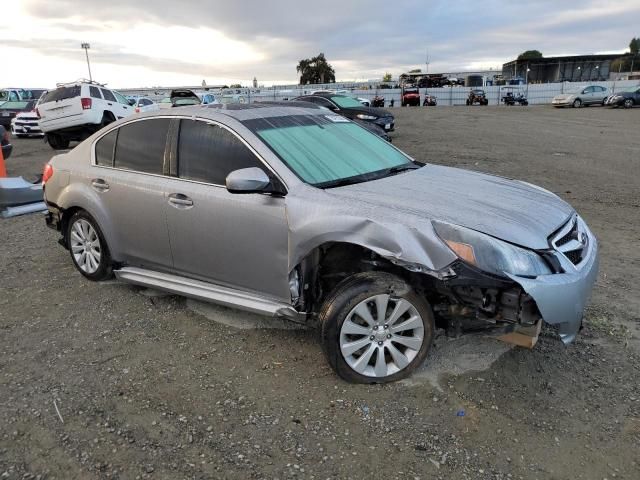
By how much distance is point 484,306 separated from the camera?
2.94 metres

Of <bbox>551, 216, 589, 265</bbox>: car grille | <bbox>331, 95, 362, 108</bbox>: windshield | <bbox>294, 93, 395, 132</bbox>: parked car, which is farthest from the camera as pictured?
<bbox>331, 95, 362, 108</bbox>: windshield

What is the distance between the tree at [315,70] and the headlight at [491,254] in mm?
101495

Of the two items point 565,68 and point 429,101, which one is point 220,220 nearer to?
point 429,101

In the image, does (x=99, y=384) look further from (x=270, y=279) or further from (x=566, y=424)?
(x=566, y=424)

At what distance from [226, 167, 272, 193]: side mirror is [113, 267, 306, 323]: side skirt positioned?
76cm

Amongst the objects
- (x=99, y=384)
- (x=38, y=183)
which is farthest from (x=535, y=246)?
(x=38, y=183)

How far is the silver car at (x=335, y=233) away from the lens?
2.88 m

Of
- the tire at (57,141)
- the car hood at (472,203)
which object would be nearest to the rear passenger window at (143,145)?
the car hood at (472,203)

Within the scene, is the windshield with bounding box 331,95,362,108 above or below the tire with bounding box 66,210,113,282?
above

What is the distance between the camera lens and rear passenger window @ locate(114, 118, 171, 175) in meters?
4.07

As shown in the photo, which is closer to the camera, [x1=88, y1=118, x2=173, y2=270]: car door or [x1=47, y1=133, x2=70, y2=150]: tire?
[x1=88, y1=118, x2=173, y2=270]: car door

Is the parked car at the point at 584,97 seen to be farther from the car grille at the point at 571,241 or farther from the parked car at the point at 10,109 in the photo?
the car grille at the point at 571,241

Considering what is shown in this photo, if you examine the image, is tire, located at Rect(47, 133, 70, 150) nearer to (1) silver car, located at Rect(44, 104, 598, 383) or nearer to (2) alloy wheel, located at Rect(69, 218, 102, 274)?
(2) alloy wheel, located at Rect(69, 218, 102, 274)

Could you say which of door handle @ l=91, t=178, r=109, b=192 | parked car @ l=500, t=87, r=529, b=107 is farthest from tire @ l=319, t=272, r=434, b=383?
parked car @ l=500, t=87, r=529, b=107
